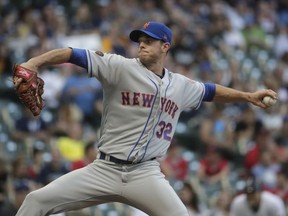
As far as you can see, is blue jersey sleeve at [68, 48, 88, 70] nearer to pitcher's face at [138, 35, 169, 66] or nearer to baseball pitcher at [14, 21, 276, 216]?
baseball pitcher at [14, 21, 276, 216]

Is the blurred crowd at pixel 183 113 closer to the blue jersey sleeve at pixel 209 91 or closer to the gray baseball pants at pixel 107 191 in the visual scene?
the gray baseball pants at pixel 107 191

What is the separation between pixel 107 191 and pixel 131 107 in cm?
62

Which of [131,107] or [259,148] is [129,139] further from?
[259,148]

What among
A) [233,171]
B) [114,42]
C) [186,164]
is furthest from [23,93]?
[114,42]

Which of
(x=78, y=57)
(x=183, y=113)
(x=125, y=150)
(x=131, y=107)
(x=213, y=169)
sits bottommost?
(x=213, y=169)

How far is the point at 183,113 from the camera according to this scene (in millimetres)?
12562

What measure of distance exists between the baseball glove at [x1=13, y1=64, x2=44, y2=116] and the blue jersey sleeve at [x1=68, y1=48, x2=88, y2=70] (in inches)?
10.9

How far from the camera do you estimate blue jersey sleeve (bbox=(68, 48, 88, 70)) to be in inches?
228

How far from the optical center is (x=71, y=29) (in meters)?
13.6

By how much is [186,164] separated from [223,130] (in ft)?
4.69

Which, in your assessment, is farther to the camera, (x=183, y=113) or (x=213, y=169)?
(x=183, y=113)

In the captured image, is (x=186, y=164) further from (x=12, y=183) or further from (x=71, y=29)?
(x=71, y=29)

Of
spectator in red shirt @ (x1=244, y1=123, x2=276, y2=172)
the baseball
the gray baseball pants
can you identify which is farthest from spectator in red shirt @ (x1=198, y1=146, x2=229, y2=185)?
the gray baseball pants

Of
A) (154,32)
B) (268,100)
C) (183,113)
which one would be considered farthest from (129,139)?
(183,113)
